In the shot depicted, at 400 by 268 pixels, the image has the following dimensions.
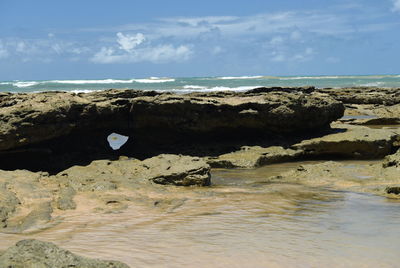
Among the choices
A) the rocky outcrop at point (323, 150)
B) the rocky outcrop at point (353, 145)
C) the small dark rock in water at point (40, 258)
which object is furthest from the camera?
the rocky outcrop at point (353, 145)

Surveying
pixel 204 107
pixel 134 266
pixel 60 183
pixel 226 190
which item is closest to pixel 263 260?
pixel 134 266

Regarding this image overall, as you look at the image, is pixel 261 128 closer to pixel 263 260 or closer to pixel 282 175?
pixel 282 175

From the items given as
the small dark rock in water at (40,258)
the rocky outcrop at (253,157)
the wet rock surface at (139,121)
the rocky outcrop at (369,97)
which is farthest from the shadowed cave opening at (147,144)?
the rocky outcrop at (369,97)

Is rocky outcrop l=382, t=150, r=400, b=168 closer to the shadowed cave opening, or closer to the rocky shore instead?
the rocky shore

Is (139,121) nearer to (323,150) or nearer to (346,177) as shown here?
(323,150)

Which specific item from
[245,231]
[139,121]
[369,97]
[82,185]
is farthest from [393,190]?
[369,97]

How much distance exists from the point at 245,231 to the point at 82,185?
3163mm

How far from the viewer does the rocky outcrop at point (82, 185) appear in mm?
5480

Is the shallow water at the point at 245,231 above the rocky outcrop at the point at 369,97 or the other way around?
the other way around

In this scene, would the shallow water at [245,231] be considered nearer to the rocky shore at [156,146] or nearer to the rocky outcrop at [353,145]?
the rocky shore at [156,146]

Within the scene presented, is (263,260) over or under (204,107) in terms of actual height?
under

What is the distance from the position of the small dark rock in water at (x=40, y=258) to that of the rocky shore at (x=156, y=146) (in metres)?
2.94

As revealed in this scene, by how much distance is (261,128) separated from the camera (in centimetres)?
1094

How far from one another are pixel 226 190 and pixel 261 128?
3.87m
